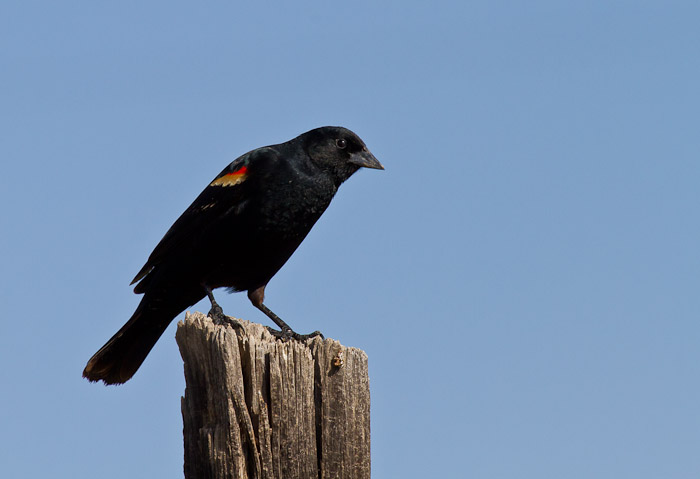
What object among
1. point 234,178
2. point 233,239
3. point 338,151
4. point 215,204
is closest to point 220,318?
point 233,239

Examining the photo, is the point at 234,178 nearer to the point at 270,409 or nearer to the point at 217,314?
the point at 217,314

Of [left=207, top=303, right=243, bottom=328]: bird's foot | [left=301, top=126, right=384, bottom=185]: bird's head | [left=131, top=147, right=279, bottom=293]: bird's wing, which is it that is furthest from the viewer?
[left=301, top=126, right=384, bottom=185]: bird's head

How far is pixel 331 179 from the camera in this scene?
6.20 meters

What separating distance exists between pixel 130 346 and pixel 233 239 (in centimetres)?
110

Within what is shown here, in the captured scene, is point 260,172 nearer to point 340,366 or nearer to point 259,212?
point 259,212

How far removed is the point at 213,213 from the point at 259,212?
421 millimetres

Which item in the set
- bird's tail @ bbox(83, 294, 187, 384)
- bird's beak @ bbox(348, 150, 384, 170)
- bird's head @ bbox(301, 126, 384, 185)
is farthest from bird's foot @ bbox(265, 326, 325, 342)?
bird's beak @ bbox(348, 150, 384, 170)

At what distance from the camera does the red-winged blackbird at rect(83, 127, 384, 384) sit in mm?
5742

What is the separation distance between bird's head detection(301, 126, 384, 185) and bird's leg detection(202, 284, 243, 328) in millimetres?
1294

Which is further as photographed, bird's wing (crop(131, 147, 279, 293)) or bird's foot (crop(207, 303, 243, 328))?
bird's wing (crop(131, 147, 279, 293))

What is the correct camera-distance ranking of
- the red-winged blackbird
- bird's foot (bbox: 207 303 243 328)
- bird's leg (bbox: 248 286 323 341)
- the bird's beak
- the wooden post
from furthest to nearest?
the bird's beak < the red-winged blackbird < bird's leg (bbox: 248 286 323 341) < bird's foot (bbox: 207 303 243 328) < the wooden post

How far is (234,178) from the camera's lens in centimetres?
601

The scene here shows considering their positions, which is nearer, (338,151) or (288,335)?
(288,335)

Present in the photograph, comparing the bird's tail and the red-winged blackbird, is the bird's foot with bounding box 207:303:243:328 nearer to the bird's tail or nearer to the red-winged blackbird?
the red-winged blackbird
